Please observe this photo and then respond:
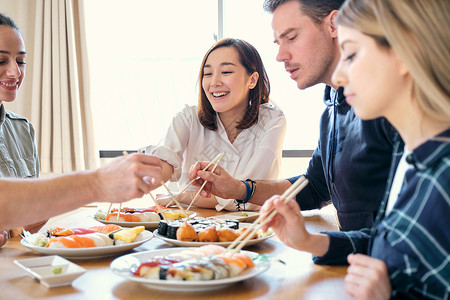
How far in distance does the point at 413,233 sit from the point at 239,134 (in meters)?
1.93

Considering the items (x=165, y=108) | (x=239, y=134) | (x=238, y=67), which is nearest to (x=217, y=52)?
(x=238, y=67)

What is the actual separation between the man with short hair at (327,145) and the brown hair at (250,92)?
0.65 m

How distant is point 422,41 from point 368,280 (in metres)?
0.47

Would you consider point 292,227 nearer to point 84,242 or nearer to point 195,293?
point 195,293

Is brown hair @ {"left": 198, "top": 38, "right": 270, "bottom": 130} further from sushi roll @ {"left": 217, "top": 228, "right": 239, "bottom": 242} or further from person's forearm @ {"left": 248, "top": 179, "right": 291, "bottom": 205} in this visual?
sushi roll @ {"left": 217, "top": 228, "right": 239, "bottom": 242}

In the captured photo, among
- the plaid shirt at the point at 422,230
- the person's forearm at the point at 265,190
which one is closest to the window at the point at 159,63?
the person's forearm at the point at 265,190

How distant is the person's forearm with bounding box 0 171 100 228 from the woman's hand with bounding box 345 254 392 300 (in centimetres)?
62

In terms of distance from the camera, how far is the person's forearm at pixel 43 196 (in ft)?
3.94

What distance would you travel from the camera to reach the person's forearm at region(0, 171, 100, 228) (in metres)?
1.20

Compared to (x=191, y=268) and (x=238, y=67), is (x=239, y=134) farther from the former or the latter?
(x=191, y=268)

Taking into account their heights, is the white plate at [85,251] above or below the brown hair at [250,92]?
below

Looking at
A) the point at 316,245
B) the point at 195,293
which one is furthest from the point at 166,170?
the point at 195,293

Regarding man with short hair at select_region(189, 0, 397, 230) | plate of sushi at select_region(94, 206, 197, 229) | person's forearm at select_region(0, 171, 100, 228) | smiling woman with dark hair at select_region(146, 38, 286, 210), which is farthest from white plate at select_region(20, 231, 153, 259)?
smiling woman with dark hair at select_region(146, 38, 286, 210)

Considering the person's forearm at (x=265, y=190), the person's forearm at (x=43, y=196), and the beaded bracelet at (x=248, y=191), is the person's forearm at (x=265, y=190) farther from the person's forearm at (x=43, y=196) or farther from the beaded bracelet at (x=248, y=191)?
the person's forearm at (x=43, y=196)
